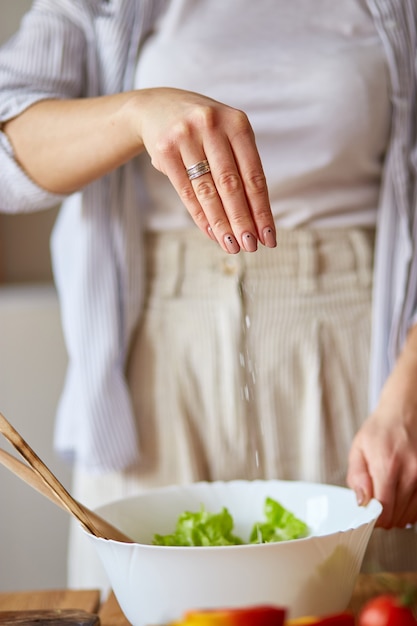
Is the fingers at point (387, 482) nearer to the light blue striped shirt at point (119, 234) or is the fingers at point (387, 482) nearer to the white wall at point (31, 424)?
the light blue striped shirt at point (119, 234)

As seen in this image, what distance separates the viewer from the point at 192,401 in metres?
1.16

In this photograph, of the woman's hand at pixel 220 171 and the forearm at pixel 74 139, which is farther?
the forearm at pixel 74 139

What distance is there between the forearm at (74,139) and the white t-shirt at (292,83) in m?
0.16

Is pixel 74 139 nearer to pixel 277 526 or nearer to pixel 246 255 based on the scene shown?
pixel 246 255

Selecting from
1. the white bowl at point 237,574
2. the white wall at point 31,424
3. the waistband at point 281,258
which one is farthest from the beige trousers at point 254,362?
the white wall at point 31,424

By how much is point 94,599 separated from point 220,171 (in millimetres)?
455

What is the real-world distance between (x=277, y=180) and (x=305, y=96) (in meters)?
0.11

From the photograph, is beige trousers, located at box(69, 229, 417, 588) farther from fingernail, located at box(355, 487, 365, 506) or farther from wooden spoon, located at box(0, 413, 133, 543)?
wooden spoon, located at box(0, 413, 133, 543)

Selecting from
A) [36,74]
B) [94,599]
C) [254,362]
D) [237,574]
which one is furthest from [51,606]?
[36,74]

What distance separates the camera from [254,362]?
1118mm

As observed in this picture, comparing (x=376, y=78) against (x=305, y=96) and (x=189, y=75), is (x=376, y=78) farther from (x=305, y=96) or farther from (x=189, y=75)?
(x=189, y=75)

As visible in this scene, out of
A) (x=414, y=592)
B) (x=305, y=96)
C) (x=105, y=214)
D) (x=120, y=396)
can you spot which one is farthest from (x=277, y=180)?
(x=414, y=592)

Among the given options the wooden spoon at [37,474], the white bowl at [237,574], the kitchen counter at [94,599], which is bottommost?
the kitchen counter at [94,599]

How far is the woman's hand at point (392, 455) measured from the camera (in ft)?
2.81
